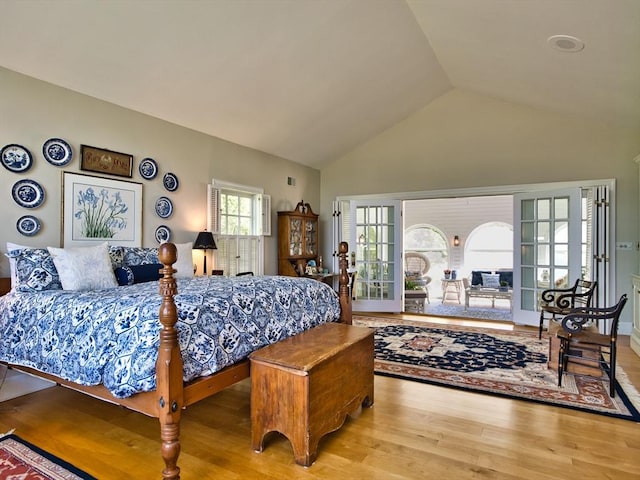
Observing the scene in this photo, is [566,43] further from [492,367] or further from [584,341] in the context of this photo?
[492,367]

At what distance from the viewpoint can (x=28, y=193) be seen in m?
3.30

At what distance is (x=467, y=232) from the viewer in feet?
34.2

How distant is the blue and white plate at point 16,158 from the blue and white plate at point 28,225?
0.39 meters

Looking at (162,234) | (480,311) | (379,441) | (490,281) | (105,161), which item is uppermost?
(105,161)

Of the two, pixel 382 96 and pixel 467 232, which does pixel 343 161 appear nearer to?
pixel 382 96

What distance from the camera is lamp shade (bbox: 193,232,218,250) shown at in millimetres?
4520

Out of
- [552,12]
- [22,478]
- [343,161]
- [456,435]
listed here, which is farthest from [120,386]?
[343,161]

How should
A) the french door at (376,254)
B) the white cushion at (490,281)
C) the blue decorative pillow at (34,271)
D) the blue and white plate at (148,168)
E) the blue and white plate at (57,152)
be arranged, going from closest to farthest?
the blue decorative pillow at (34,271) → the blue and white plate at (57,152) → the blue and white plate at (148,168) → the french door at (376,254) → the white cushion at (490,281)

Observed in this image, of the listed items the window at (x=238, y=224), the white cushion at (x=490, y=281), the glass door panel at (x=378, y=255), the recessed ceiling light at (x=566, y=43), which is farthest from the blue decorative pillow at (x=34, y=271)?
the white cushion at (x=490, y=281)

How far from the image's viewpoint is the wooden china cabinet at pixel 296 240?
6137 millimetres

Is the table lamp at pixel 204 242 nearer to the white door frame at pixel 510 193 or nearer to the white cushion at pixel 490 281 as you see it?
the white door frame at pixel 510 193

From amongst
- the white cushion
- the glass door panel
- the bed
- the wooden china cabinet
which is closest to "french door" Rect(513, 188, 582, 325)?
the glass door panel

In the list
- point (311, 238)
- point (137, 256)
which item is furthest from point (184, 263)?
point (311, 238)

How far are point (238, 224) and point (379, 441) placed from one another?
3.77 meters
